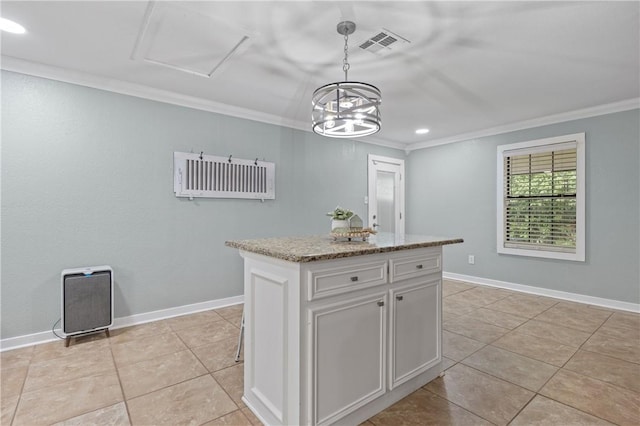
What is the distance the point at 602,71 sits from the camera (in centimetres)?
281

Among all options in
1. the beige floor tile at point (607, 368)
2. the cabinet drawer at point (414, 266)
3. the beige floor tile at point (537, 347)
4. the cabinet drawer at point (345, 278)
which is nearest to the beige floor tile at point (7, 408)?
the cabinet drawer at point (345, 278)

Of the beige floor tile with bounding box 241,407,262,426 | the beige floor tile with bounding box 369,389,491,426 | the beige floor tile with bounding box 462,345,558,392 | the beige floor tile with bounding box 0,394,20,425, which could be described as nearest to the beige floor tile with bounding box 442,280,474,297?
the beige floor tile with bounding box 462,345,558,392

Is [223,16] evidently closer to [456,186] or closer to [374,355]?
[374,355]

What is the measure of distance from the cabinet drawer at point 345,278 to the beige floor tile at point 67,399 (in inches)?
59.7

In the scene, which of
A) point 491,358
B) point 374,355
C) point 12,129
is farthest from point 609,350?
point 12,129

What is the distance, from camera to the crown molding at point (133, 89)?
2.65m

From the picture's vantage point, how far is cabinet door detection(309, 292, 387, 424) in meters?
1.55

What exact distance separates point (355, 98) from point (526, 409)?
2.18 m

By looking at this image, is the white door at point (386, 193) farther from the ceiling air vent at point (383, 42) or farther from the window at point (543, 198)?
the ceiling air vent at point (383, 42)

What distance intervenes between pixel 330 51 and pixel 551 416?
2.79 meters

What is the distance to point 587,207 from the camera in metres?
3.88

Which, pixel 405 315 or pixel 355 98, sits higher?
pixel 355 98

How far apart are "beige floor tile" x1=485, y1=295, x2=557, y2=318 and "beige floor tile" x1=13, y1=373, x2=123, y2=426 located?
12.5 ft

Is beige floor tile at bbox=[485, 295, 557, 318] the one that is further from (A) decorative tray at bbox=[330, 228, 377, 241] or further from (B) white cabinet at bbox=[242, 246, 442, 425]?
(A) decorative tray at bbox=[330, 228, 377, 241]
